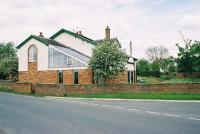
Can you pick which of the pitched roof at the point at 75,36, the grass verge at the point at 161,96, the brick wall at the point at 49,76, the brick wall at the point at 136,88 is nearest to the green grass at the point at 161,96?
the grass verge at the point at 161,96

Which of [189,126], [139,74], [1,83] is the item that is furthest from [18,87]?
[139,74]

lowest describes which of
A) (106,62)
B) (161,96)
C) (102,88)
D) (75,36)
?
(161,96)

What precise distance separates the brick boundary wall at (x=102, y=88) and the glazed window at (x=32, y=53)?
700 cm

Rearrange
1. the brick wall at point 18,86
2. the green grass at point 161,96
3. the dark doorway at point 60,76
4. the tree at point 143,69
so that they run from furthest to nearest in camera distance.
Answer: the tree at point 143,69 < the dark doorway at point 60,76 < the brick wall at point 18,86 < the green grass at point 161,96

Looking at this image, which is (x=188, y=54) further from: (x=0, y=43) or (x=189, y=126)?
(x=0, y=43)

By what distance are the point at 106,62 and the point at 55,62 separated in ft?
30.2

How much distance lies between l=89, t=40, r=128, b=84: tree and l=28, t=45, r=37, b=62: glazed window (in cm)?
1110

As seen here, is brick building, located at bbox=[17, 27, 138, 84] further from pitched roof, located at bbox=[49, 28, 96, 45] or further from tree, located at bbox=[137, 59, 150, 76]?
tree, located at bbox=[137, 59, 150, 76]

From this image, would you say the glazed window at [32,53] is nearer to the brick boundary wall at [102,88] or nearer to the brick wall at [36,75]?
the brick wall at [36,75]

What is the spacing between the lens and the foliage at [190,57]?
26.3 metres

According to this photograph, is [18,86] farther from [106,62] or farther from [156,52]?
[156,52]

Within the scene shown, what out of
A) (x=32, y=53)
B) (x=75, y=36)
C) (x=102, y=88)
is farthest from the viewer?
(x=75, y=36)

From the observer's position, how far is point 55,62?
37.6 metres

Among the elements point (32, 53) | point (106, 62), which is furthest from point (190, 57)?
point (32, 53)
